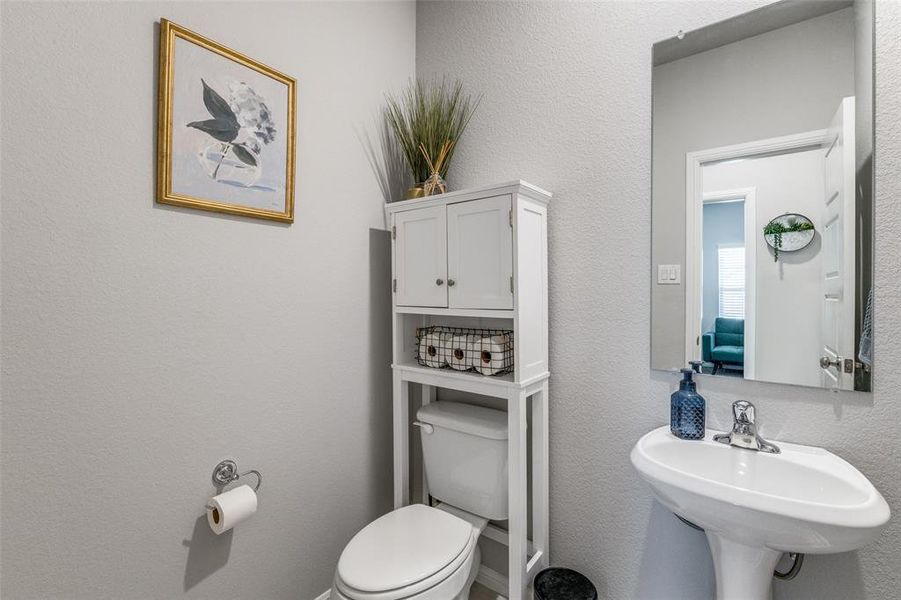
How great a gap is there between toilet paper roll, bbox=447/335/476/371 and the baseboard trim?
0.91m

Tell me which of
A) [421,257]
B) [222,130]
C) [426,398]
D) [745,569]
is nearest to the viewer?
[745,569]

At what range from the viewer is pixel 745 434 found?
1159 mm

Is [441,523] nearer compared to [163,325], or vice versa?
[163,325]

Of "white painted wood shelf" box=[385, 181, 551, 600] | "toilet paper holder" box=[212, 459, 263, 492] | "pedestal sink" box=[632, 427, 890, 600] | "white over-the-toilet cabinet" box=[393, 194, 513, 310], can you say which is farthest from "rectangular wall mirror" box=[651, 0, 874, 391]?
"toilet paper holder" box=[212, 459, 263, 492]

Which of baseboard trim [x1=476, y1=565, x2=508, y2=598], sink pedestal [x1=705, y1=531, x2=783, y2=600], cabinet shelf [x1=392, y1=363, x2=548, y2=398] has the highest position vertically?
cabinet shelf [x1=392, y1=363, x2=548, y2=398]

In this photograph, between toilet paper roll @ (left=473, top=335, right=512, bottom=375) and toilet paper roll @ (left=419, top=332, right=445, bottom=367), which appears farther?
toilet paper roll @ (left=419, top=332, right=445, bottom=367)

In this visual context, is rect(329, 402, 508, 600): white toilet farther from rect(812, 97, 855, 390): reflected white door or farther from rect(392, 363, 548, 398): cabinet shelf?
rect(812, 97, 855, 390): reflected white door

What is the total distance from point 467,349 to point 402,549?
0.66 meters

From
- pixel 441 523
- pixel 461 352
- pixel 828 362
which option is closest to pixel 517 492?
pixel 441 523

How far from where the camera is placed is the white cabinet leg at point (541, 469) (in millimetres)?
1510

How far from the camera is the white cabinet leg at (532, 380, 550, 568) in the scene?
4.95 feet

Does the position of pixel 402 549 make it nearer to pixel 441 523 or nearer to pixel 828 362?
pixel 441 523

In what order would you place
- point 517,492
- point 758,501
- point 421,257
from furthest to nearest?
point 421,257, point 517,492, point 758,501

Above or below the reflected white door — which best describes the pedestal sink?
below
